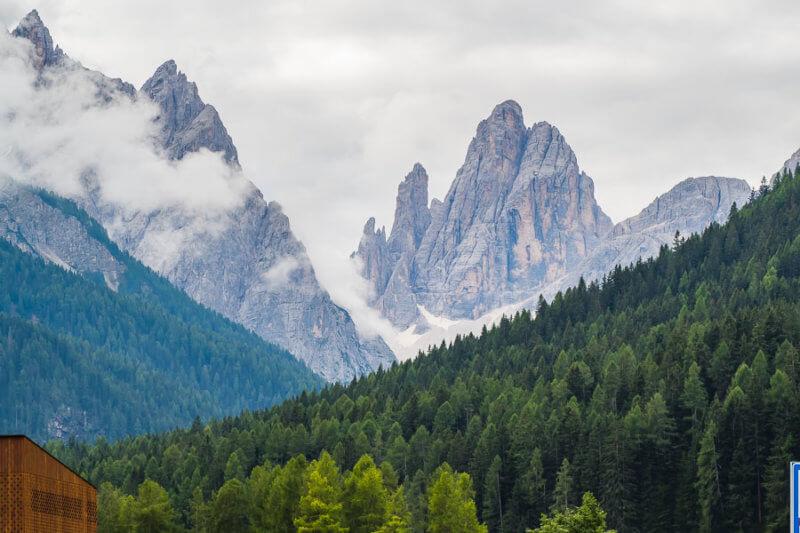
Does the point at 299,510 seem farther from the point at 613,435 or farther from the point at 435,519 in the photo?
the point at 613,435

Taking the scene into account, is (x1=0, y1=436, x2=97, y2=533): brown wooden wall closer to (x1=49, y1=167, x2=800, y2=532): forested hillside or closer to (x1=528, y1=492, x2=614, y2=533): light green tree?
(x1=528, y1=492, x2=614, y2=533): light green tree

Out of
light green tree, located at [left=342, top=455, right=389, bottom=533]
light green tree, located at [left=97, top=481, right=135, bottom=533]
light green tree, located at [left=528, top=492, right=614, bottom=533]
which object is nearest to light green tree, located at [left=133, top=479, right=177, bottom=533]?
light green tree, located at [left=97, top=481, right=135, bottom=533]

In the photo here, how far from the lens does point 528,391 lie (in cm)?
19088

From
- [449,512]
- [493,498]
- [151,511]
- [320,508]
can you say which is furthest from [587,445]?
[151,511]

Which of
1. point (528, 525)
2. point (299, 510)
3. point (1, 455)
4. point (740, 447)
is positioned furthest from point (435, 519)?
point (1, 455)

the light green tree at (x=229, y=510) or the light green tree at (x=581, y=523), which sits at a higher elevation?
the light green tree at (x=229, y=510)

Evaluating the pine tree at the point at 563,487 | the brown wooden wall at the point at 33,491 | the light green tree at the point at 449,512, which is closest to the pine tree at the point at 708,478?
Answer: the pine tree at the point at 563,487

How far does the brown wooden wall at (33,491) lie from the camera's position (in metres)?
70.2

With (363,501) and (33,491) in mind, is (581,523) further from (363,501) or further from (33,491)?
(363,501)

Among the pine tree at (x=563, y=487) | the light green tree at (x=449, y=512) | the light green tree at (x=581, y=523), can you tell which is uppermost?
the pine tree at (x=563, y=487)

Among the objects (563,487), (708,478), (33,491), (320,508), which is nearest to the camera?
(33,491)

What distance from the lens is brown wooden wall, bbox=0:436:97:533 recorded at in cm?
7025

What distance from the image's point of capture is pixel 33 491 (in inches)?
2842

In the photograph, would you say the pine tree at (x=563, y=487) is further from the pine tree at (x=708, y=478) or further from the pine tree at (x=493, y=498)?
the pine tree at (x=708, y=478)
